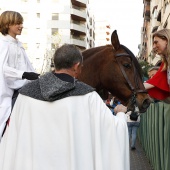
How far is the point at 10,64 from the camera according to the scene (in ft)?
14.1

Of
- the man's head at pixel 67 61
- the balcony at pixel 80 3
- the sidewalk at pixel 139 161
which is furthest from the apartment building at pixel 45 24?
the man's head at pixel 67 61

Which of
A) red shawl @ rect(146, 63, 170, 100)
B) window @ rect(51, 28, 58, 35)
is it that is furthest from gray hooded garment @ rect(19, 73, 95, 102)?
window @ rect(51, 28, 58, 35)

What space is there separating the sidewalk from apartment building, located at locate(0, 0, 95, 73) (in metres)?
49.6

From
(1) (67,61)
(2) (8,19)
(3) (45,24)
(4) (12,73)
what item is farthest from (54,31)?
(1) (67,61)

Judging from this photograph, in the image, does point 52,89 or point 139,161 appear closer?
point 52,89

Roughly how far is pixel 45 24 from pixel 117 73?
6199cm

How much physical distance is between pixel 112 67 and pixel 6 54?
4.15ft

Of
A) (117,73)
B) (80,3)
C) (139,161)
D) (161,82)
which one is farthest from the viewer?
Result: (80,3)

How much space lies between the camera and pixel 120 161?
3.04 m

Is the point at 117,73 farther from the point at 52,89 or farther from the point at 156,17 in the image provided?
the point at 156,17

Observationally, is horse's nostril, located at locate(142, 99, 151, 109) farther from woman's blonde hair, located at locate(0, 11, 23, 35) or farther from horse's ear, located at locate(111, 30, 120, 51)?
woman's blonde hair, located at locate(0, 11, 23, 35)

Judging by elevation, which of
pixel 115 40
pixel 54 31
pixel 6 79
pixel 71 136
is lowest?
pixel 71 136

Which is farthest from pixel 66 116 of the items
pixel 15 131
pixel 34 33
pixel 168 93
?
pixel 34 33

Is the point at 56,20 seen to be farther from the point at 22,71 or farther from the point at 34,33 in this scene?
the point at 22,71
